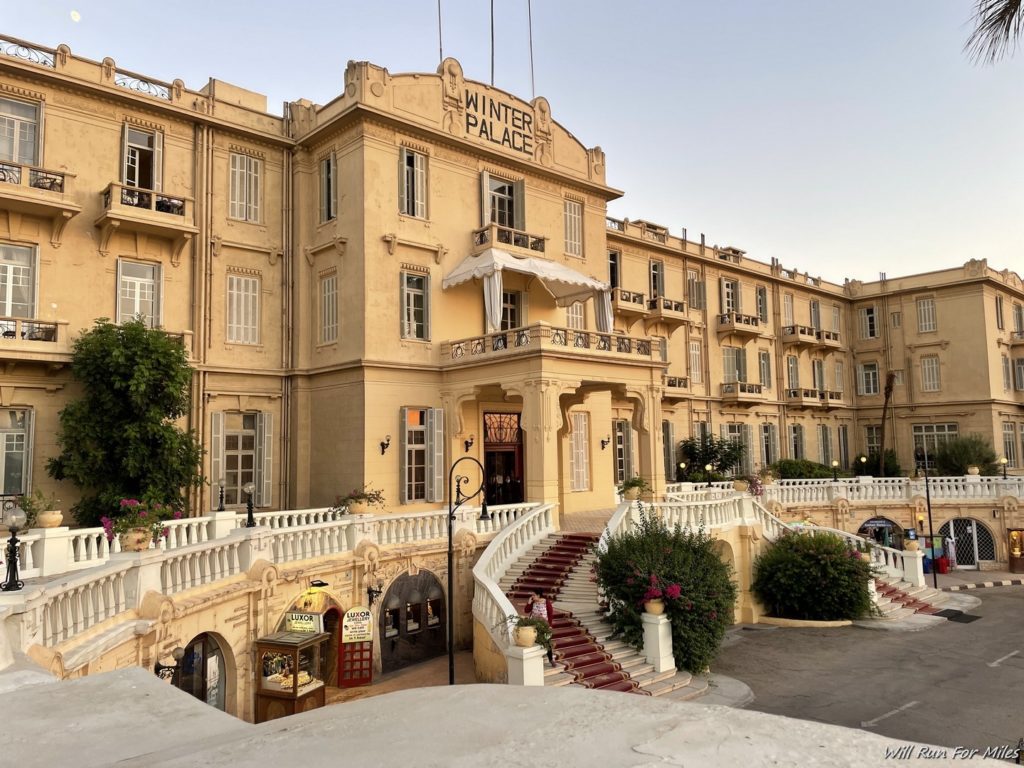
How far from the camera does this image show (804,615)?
20922 mm

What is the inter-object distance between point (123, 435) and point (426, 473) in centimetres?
810

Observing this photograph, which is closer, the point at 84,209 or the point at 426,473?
the point at 84,209

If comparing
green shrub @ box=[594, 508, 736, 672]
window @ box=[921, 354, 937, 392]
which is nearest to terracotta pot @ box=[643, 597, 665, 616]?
green shrub @ box=[594, 508, 736, 672]

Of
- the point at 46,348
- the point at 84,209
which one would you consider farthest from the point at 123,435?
the point at 84,209

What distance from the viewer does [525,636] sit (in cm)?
1261

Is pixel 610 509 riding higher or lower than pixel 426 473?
lower

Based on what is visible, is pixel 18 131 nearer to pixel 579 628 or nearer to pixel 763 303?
pixel 579 628

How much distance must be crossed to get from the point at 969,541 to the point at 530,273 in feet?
75.4

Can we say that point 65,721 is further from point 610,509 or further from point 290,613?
point 610,509

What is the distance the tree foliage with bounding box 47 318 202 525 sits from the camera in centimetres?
1725

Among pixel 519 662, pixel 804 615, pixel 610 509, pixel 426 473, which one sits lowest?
pixel 804 615

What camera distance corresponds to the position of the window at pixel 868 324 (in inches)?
1756

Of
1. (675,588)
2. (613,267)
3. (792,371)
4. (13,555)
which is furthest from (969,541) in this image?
(13,555)

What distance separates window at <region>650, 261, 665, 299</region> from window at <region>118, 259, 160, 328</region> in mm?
21877
